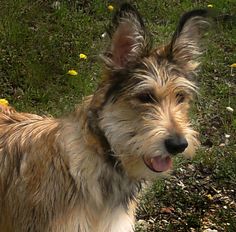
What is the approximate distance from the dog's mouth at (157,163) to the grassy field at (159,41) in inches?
47.3

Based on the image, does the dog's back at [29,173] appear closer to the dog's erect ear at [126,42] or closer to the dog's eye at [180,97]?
the dog's erect ear at [126,42]

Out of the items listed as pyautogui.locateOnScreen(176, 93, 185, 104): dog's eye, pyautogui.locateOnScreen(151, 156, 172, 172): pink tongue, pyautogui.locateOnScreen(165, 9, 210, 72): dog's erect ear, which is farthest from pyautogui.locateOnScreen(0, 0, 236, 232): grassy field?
pyautogui.locateOnScreen(151, 156, 172, 172): pink tongue

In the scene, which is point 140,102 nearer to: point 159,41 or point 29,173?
point 29,173

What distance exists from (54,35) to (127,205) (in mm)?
3415

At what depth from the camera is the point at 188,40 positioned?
3.92 meters

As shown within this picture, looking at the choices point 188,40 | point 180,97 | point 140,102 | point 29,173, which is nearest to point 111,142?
point 140,102

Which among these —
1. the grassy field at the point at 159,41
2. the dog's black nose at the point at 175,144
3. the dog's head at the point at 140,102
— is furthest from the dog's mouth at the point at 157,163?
the grassy field at the point at 159,41

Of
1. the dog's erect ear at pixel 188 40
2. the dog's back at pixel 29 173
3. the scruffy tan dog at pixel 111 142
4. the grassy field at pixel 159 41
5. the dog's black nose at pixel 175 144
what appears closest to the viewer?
the dog's black nose at pixel 175 144

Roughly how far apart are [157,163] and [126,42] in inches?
30.8

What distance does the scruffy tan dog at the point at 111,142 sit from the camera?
3.69 metres

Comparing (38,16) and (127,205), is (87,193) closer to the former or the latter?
(127,205)

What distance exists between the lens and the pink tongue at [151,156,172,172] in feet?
12.3

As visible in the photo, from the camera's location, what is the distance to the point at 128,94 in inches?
145

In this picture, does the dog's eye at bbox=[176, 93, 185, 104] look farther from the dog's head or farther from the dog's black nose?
the dog's black nose
